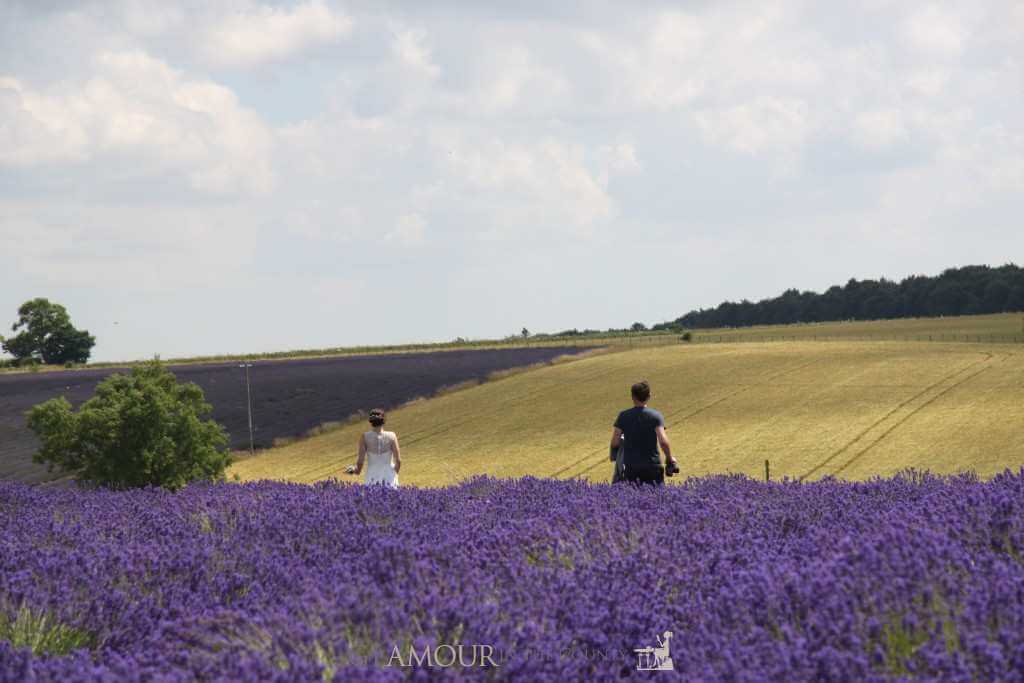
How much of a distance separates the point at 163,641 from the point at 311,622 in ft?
2.19

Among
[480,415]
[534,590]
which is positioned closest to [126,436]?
[534,590]

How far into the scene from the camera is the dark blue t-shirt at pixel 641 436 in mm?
10156

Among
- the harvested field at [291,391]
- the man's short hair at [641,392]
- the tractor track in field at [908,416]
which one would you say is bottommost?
the tractor track in field at [908,416]

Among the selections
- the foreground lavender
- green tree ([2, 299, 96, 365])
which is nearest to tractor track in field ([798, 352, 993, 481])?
the foreground lavender

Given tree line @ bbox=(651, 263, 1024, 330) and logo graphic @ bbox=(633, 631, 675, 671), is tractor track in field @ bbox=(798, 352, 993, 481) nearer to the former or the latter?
logo graphic @ bbox=(633, 631, 675, 671)

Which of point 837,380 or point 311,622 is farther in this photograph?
point 837,380

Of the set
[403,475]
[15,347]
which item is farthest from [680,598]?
[15,347]

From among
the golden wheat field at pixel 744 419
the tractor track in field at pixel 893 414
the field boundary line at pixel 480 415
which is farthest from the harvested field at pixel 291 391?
the tractor track in field at pixel 893 414

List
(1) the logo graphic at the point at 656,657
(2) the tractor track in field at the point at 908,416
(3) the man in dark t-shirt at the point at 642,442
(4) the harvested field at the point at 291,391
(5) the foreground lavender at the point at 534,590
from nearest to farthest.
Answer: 1. (5) the foreground lavender at the point at 534,590
2. (1) the logo graphic at the point at 656,657
3. (3) the man in dark t-shirt at the point at 642,442
4. (2) the tractor track in field at the point at 908,416
5. (4) the harvested field at the point at 291,391

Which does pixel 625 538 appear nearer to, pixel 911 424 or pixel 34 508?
pixel 34 508

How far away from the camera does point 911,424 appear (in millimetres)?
32938

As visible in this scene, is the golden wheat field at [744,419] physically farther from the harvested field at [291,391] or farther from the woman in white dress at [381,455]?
the woman in white dress at [381,455]

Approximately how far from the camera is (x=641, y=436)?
33.4 feet

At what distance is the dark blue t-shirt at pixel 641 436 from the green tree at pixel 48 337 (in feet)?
419
